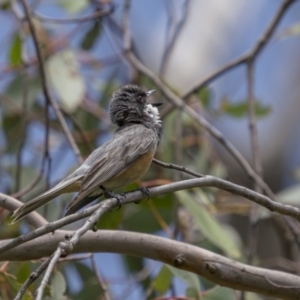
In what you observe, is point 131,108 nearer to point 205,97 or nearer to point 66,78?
point 66,78

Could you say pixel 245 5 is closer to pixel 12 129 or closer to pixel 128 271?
pixel 12 129

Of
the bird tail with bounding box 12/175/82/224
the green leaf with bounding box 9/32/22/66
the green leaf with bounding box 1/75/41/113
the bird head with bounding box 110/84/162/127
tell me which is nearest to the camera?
the bird tail with bounding box 12/175/82/224

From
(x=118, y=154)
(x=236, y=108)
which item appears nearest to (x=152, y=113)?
(x=118, y=154)

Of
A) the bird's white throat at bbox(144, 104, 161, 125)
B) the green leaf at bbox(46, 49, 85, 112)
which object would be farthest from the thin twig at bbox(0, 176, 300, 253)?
the green leaf at bbox(46, 49, 85, 112)

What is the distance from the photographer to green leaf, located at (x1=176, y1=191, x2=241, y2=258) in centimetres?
322

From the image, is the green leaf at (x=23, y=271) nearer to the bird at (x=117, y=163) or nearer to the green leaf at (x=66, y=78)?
the bird at (x=117, y=163)

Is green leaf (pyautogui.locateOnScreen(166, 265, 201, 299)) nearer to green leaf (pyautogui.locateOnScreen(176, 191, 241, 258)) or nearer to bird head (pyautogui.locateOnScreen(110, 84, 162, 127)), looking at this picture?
green leaf (pyautogui.locateOnScreen(176, 191, 241, 258))

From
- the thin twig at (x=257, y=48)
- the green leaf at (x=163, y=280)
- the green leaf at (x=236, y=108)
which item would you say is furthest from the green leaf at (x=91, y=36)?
the green leaf at (x=163, y=280)

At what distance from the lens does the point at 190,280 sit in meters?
2.60

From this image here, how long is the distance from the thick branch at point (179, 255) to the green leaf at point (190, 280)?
0.31ft

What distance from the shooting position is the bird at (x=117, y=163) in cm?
Result: 245

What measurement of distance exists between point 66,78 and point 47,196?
1.75m

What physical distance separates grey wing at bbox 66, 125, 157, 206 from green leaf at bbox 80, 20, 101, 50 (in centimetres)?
141

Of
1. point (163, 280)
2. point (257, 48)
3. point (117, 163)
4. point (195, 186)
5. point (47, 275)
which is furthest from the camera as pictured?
point (257, 48)
